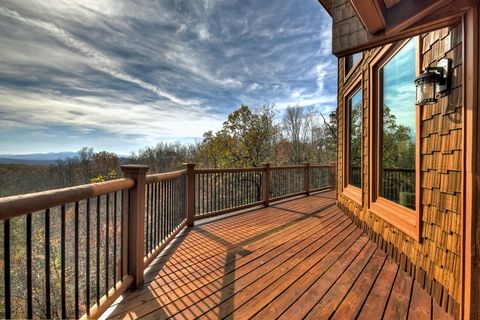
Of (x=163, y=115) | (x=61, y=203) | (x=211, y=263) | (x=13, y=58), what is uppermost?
(x=13, y=58)

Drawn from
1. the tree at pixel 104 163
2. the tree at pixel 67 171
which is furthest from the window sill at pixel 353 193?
the tree at pixel 104 163

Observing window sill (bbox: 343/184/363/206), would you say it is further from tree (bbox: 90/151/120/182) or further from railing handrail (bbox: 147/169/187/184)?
tree (bbox: 90/151/120/182)

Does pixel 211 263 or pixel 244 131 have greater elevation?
pixel 244 131

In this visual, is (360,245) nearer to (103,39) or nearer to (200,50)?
(200,50)

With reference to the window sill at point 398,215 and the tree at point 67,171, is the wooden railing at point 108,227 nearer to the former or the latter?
the window sill at point 398,215

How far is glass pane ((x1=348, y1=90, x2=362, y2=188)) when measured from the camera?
3.88 metres

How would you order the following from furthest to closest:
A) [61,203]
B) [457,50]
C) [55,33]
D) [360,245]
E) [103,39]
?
[103,39], [55,33], [360,245], [457,50], [61,203]

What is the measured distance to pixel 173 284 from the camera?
6.73 feet

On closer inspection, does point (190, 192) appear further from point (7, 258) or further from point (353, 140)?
point (353, 140)

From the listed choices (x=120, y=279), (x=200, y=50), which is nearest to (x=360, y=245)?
(x=120, y=279)

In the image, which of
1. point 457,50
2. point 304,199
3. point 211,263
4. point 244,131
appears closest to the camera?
point 457,50

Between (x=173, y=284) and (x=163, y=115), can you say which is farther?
(x=163, y=115)

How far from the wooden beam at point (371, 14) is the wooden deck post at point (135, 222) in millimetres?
2067

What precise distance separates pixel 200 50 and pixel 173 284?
36.8ft
